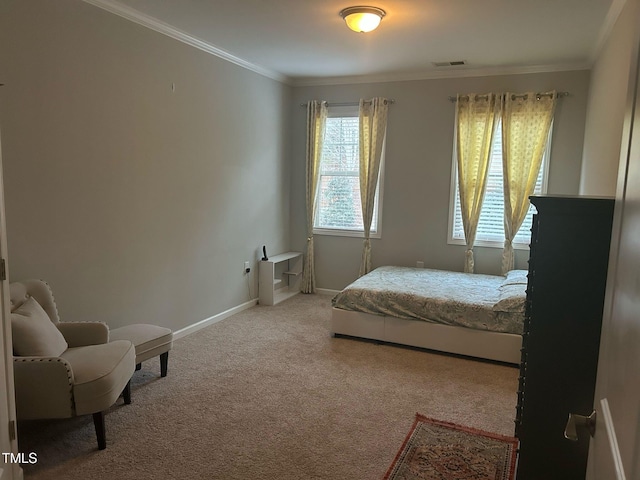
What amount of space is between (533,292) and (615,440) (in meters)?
1.25

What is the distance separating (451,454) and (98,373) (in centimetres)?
203

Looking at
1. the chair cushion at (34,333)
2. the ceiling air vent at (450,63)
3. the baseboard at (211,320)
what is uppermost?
the ceiling air vent at (450,63)

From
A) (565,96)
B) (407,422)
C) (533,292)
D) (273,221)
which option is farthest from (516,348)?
(273,221)

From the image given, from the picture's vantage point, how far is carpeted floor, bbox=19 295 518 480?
97.9 inches

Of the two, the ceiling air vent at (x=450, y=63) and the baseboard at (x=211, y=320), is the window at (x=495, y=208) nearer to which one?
the ceiling air vent at (x=450, y=63)

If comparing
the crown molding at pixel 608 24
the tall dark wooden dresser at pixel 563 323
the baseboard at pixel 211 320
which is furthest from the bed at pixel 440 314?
the crown molding at pixel 608 24

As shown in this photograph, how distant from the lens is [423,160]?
5.57 m

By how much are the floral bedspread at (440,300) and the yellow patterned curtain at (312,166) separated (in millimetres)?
1412

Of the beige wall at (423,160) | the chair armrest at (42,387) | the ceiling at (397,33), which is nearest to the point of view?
the chair armrest at (42,387)

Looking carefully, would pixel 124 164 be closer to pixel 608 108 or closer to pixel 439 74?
pixel 439 74

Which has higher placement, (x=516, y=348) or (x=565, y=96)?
(x=565, y=96)

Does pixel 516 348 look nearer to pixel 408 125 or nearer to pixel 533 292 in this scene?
pixel 533 292

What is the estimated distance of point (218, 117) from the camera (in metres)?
4.69

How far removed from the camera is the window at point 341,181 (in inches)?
233
